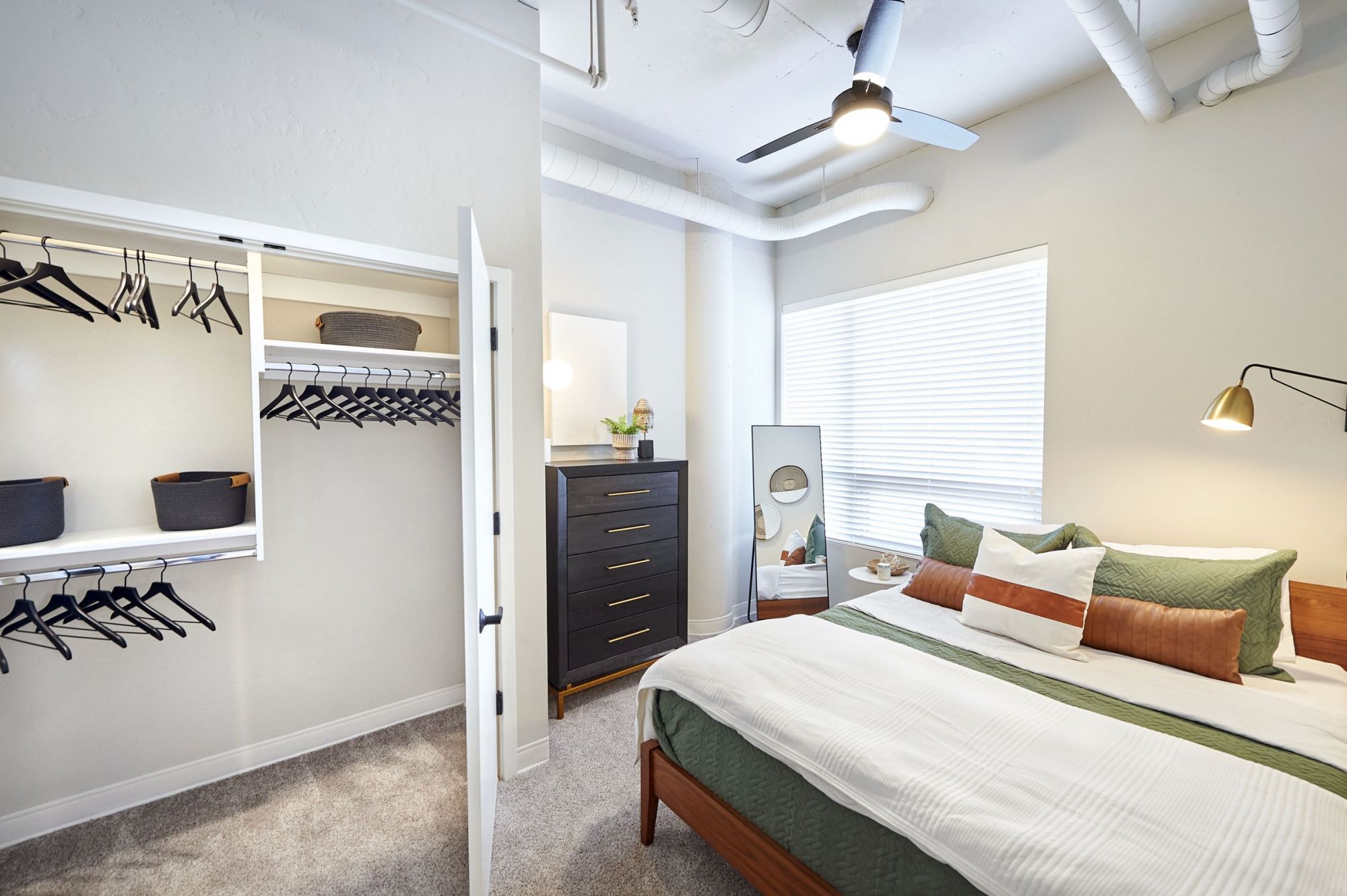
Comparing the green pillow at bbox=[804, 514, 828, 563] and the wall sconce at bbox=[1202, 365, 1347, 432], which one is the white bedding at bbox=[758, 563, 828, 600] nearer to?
the green pillow at bbox=[804, 514, 828, 563]

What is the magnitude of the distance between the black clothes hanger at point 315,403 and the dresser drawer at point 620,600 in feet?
4.17

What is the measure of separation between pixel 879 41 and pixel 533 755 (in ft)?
9.63

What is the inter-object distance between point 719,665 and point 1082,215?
2.68 metres

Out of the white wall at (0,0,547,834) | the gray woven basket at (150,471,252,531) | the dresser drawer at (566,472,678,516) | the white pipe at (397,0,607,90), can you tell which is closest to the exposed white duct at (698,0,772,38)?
the white pipe at (397,0,607,90)

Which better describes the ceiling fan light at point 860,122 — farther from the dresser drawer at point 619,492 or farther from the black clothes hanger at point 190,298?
the black clothes hanger at point 190,298

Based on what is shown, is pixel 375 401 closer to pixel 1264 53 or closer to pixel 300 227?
pixel 300 227

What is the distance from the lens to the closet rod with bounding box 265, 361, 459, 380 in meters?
2.10

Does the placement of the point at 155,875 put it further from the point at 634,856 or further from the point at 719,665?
the point at 719,665

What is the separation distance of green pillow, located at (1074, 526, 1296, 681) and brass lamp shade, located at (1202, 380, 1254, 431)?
45 cm

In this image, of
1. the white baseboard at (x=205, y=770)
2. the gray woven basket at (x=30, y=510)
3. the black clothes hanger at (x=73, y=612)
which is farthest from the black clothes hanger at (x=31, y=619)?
the white baseboard at (x=205, y=770)

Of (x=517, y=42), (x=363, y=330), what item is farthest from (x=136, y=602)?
(x=517, y=42)

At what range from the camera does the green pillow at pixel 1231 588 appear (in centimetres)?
182

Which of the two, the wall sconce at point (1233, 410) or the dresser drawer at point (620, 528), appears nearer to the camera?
the wall sconce at point (1233, 410)

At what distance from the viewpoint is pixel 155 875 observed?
5.81 feet
